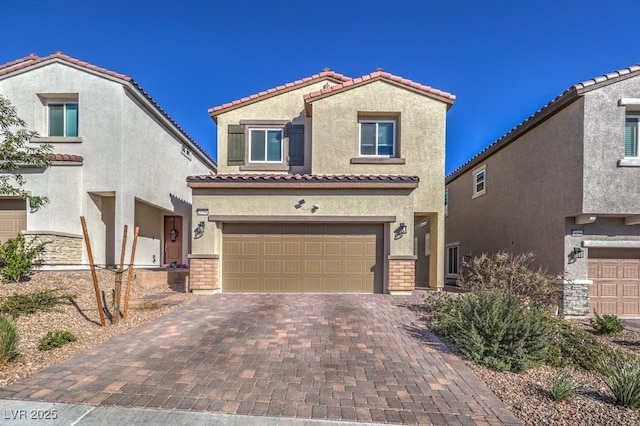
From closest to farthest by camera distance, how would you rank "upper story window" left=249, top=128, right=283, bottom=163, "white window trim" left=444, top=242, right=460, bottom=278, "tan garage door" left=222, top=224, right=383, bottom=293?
"tan garage door" left=222, top=224, right=383, bottom=293, "upper story window" left=249, top=128, right=283, bottom=163, "white window trim" left=444, top=242, right=460, bottom=278

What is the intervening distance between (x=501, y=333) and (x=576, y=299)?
637 centimetres

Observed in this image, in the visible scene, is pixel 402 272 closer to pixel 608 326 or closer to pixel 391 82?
pixel 608 326

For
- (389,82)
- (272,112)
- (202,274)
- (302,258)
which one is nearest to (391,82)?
(389,82)

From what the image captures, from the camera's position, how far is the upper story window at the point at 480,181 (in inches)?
593

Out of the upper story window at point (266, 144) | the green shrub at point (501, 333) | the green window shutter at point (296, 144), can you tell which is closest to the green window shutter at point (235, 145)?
the upper story window at point (266, 144)

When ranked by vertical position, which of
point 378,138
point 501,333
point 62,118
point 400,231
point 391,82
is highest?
point 391,82

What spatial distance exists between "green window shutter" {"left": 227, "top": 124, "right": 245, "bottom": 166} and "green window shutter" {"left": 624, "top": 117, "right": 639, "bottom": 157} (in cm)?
1253

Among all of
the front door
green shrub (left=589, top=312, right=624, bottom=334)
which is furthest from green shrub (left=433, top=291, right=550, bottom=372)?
the front door

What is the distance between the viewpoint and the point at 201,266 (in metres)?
10.6

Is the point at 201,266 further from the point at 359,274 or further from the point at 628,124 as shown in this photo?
the point at 628,124

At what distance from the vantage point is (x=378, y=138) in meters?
12.5

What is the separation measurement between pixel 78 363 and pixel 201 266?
18.4ft

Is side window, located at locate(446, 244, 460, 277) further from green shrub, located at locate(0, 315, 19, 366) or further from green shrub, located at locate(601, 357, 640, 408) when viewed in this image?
green shrub, located at locate(0, 315, 19, 366)

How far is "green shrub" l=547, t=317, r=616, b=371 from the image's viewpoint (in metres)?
5.53
